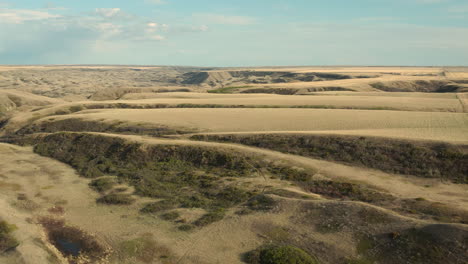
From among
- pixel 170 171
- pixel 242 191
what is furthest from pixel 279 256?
pixel 170 171

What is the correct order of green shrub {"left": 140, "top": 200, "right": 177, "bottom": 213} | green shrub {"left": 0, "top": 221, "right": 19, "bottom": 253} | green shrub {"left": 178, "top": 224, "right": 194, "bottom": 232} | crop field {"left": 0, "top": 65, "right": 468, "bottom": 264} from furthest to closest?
1. green shrub {"left": 140, "top": 200, "right": 177, "bottom": 213}
2. green shrub {"left": 178, "top": 224, "right": 194, "bottom": 232}
3. green shrub {"left": 0, "top": 221, "right": 19, "bottom": 253}
4. crop field {"left": 0, "top": 65, "right": 468, "bottom": 264}

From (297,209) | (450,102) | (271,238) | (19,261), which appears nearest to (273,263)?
(271,238)

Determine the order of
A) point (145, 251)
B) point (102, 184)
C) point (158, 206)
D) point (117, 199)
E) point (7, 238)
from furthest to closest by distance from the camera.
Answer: point (102, 184) → point (117, 199) → point (158, 206) → point (7, 238) → point (145, 251)

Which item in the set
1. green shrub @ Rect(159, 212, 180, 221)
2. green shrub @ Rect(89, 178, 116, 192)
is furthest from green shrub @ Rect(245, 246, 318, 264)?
green shrub @ Rect(89, 178, 116, 192)

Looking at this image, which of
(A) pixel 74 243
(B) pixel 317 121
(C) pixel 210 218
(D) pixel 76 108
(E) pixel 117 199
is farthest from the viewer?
(D) pixel 76 108

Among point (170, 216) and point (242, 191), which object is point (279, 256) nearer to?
point (170, 216)

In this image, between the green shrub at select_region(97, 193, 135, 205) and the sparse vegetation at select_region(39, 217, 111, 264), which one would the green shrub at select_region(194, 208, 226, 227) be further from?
the green shrub at select_region(97, 193, 135, 205)
